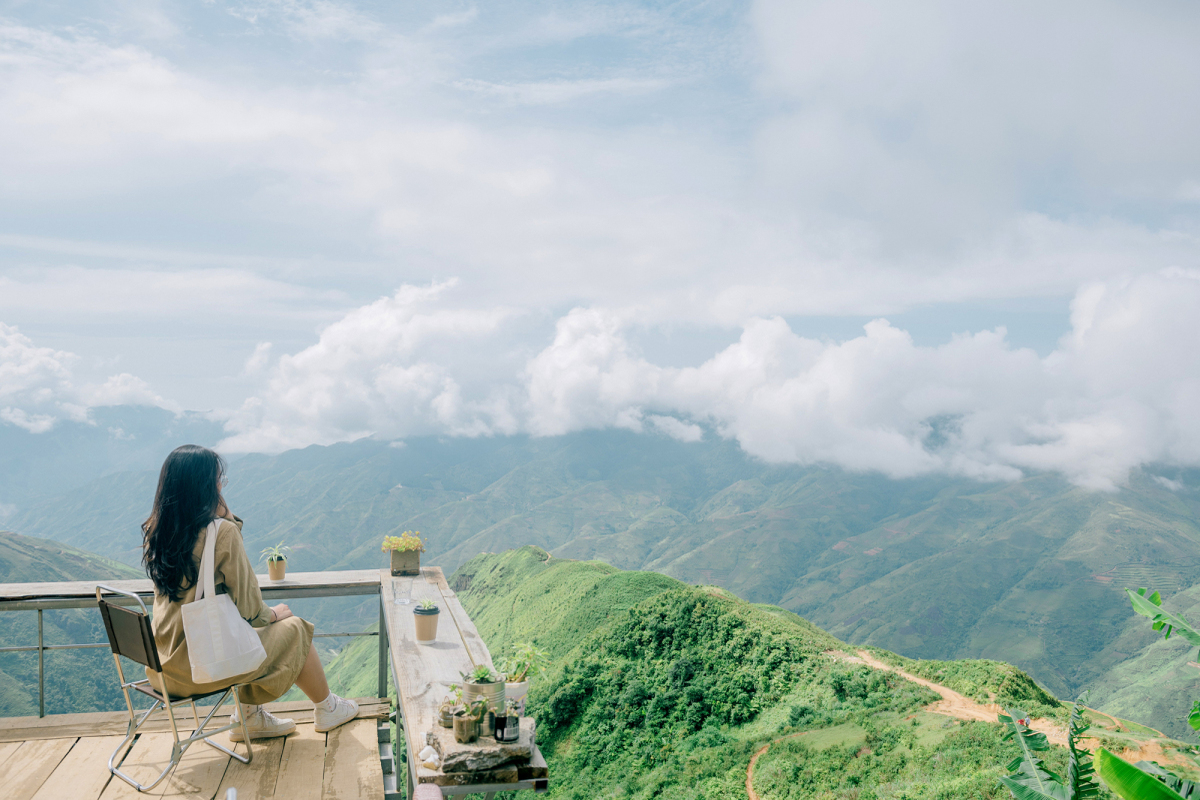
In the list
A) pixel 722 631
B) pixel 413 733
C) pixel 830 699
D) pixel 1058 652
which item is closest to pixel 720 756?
pixel 830 699

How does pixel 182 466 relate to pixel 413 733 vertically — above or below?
above

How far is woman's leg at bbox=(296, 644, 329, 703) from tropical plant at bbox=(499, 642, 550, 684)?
1623 millimetres

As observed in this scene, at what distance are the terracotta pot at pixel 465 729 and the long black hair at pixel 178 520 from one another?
178cm

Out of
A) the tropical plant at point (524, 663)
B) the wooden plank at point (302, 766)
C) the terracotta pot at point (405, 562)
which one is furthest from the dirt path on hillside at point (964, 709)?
the wooden plank at point (302, 766)

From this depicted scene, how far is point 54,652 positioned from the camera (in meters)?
67.1

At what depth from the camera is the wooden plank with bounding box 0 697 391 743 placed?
13.1 ft

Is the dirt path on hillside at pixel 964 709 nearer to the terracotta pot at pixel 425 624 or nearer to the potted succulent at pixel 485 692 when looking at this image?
the terracotta pot at pixel 425 624

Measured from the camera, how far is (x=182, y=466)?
3428 millimetres

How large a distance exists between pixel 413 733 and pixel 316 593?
9.28ft

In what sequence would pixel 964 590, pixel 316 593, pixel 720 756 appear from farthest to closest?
1. pixel 964 590
2. pixel 720 756
3. pixel 316 593

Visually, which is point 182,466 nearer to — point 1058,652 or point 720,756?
point 720,756

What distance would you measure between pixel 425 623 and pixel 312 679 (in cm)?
71

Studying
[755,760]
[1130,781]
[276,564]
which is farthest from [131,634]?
[755,760]

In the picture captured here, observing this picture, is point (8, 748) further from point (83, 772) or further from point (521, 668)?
point (521, 668)
